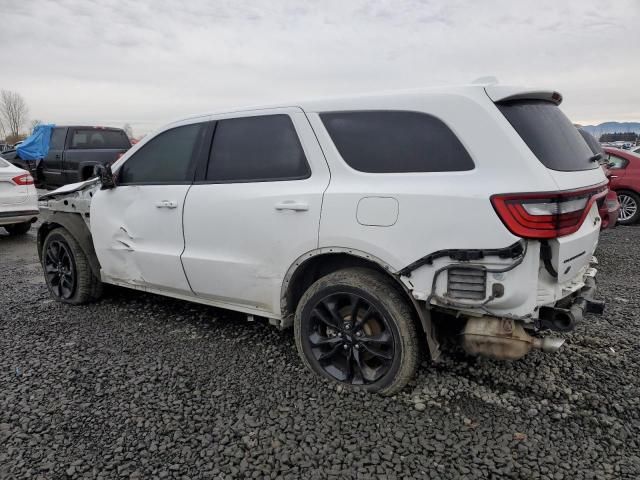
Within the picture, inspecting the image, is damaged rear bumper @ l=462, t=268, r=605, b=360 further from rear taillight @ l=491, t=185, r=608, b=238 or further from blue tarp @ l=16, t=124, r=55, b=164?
blue tarp @ l=16, t=124, r=55, b=164

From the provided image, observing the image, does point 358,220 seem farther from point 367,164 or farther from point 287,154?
point 287,154

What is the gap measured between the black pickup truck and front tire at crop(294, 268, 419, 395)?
396 inches

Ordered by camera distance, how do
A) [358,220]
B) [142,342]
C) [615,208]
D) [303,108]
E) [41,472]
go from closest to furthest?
1. [41,472]
2. [358,220]
3. [303,108]
4. [142,342]
5. [615,208]

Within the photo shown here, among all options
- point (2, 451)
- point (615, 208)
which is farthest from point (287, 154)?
point (615, 208)

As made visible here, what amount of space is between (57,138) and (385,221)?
12.0 meters

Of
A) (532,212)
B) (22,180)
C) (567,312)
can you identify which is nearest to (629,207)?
(567,312)

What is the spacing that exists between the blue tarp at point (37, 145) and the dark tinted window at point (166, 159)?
32.7 feet

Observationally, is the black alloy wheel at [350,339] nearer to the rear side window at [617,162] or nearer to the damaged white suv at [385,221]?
the damaged white suv at [385,221]

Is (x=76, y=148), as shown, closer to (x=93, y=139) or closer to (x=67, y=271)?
(x=93, y=139)

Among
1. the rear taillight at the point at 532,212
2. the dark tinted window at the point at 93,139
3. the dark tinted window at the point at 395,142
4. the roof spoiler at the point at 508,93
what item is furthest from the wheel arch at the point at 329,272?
the dark tinted window at the point at 93,139

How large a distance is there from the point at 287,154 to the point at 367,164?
600 mm

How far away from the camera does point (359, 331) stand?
2.87 meters

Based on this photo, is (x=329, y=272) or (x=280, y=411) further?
(x=329, y=272)

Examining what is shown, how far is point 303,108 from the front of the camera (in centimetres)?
307
